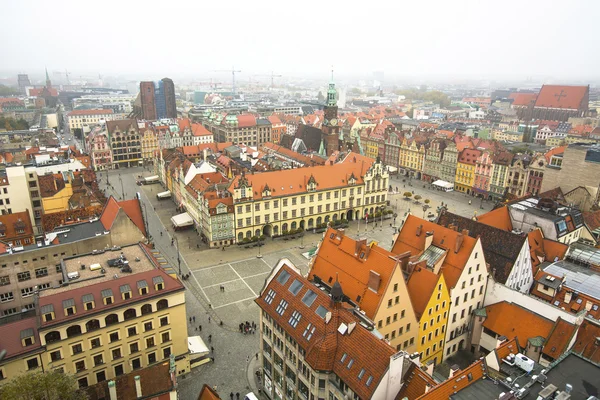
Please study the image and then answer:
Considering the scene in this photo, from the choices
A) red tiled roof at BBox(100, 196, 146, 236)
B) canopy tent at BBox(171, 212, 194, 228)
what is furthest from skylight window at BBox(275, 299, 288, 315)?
canopy tent at BBox(171, 212, 194, 228)

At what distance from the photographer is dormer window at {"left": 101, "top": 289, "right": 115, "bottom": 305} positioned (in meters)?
46.5

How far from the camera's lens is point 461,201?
127188mm

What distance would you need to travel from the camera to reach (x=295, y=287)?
4628cm

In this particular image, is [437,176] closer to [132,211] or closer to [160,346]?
[132,211]

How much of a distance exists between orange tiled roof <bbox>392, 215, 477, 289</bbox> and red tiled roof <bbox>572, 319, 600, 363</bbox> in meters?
14.0

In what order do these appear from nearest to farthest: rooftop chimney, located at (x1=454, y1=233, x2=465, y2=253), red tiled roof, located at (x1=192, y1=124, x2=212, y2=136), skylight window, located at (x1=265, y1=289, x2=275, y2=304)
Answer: skylight window, located at (x1=265, y1=289, x2=275, y2=304), rooftop chimney, located at (x1=454, y1=233, x2=465, y2=253), red tiled roof, located at (x1=192, y1=124, x2=212, y2=136)

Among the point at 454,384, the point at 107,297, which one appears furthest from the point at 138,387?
the point at 454,384

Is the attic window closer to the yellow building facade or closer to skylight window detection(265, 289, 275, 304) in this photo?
skylight window detection(265, 289, 275, 304)

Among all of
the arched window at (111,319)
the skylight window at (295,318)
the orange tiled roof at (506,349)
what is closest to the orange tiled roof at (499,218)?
the orange tiled roof at (506,349)

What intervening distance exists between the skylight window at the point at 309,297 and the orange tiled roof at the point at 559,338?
26852 millimetres

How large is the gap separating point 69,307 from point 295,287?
24.3 m

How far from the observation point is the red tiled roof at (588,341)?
44531 mm

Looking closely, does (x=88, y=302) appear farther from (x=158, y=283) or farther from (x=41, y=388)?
(x=41, y=388)

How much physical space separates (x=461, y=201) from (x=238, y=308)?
8521 centimetres
